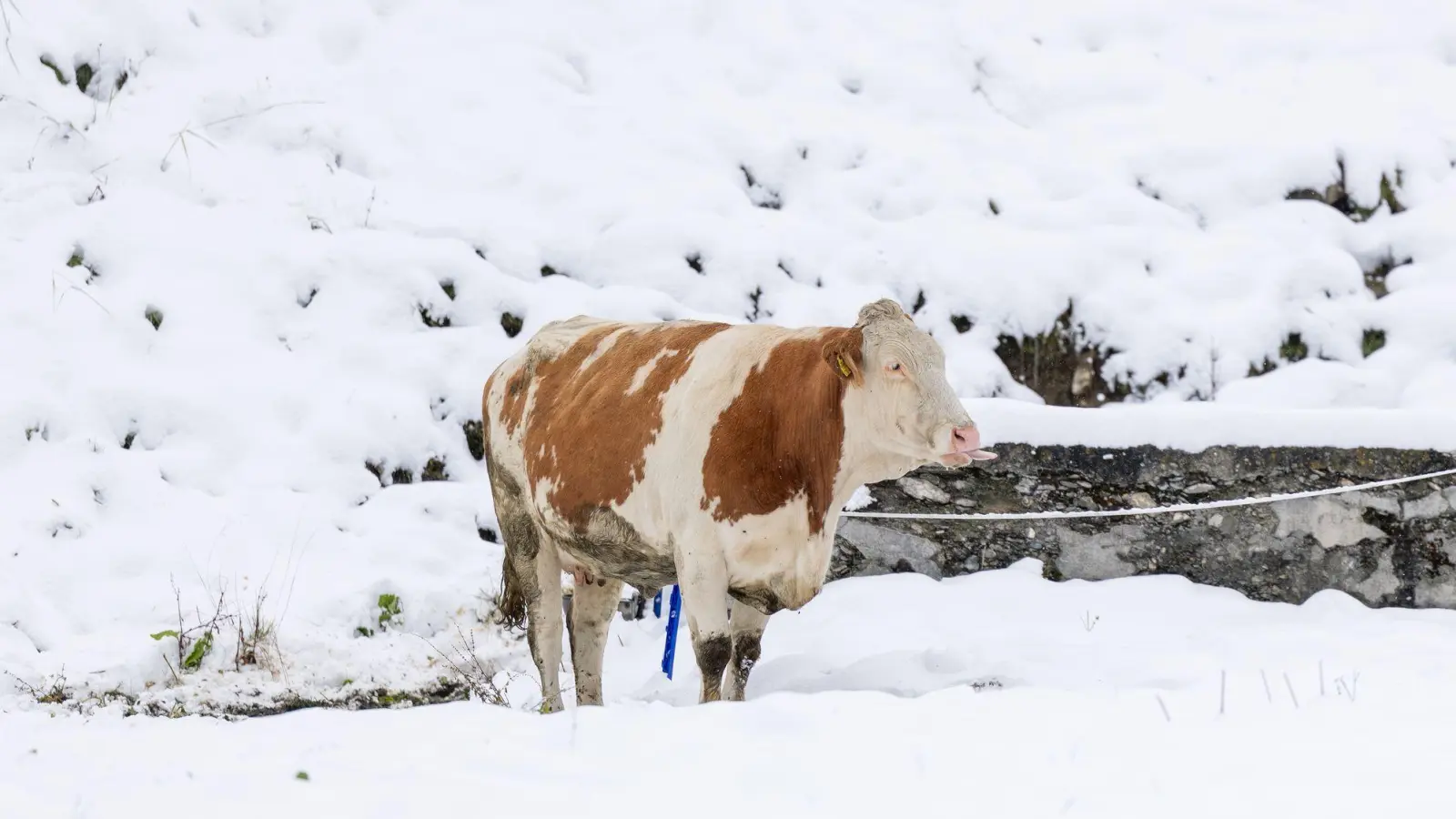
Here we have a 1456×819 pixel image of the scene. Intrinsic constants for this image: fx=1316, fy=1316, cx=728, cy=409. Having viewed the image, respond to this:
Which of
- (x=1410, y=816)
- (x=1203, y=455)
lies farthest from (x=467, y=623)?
(x=1410, y=816)

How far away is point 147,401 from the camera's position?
6570 millimetres

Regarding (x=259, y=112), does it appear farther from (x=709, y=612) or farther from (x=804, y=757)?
(x=804, y=757)

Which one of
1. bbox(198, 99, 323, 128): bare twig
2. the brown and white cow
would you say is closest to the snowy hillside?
bbox(198, 99, 323, 128): bare twig

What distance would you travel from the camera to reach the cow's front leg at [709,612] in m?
3.92

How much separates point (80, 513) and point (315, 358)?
1.63 meters

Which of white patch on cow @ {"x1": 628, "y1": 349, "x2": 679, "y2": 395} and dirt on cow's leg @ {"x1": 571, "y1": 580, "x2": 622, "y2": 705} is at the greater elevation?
white patch on cow @ {"x1": 628, "y1": 349, "x2": 679, "y2": 395}

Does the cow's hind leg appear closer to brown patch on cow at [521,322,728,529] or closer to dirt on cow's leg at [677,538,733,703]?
brown patch on cow at [521,322,728,529]

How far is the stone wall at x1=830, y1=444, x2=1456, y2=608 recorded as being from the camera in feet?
16.9

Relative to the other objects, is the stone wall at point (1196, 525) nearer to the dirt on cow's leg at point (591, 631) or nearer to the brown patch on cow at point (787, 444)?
the dirt on cow's leg at point (591, 631)

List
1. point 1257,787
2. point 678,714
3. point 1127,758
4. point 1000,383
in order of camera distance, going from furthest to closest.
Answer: point 1000,383, point 678,714, point 1127,758, point 1257,787

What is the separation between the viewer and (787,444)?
3.94 metres

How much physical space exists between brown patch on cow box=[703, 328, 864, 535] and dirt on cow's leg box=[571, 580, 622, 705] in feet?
3.70

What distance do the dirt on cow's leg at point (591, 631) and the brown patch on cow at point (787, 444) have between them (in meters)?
1.13

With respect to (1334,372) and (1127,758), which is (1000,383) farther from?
(1127,758)
